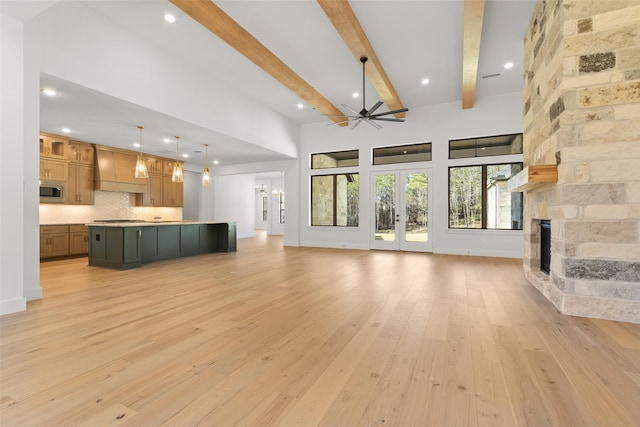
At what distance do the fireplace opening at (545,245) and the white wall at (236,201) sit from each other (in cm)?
982

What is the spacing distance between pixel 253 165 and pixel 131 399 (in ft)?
29.2

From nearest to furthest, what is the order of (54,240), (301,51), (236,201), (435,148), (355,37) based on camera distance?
(355,37) < (301,51) < (54,240) < (435,148) < (236,201)

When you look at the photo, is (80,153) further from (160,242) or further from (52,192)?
(160,242)

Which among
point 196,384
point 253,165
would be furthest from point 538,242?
point 253,165

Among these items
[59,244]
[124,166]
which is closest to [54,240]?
[59,244]

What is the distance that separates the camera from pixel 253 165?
395 inches

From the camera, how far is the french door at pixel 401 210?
26.2 feet

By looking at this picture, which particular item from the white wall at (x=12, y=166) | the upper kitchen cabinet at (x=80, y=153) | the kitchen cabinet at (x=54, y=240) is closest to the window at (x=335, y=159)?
the upper kitchen cabinet at (x=80, y=153)

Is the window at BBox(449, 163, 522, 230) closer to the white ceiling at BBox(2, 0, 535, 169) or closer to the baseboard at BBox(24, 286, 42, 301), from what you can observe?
the white ceiling at BBox(2, 0, 535, 169)

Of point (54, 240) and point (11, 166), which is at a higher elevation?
point (11, 166)

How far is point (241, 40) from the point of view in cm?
442

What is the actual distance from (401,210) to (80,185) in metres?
8.33

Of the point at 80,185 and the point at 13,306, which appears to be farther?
the point at 80,185

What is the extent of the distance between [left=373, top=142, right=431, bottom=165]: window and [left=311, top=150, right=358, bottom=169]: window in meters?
0.71
